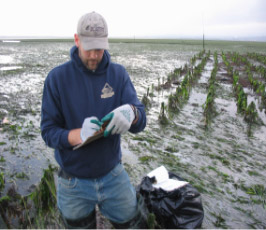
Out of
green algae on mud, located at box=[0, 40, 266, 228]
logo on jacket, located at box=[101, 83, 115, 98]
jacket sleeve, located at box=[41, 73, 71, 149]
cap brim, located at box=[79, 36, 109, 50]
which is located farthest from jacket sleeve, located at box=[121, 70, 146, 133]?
green algae on mud, located at box=[0, 40, 266, 228]

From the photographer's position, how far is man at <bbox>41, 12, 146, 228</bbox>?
1763mm

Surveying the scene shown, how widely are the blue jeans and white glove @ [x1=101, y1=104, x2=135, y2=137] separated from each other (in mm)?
481

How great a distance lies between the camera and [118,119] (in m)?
1.71

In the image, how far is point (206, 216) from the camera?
3.14 meters

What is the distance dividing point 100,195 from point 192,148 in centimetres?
345

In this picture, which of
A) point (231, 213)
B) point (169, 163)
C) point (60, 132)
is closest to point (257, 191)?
point (231, 213)

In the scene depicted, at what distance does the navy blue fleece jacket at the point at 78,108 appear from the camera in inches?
71.7

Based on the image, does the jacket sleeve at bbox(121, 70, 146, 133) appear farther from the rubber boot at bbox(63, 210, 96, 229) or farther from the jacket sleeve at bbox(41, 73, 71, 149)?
the rubber boot at bbox(63, 210, 96, 229)

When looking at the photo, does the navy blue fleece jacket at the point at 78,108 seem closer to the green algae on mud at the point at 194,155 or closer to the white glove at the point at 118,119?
the white glove at the point at 118,119

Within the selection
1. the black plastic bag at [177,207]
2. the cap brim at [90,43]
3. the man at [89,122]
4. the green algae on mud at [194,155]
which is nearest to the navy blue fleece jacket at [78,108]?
the man at [89,122]

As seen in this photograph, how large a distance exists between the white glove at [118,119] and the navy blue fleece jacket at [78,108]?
0.69 feet

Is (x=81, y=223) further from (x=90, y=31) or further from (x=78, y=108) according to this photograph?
(x=90, y=31)

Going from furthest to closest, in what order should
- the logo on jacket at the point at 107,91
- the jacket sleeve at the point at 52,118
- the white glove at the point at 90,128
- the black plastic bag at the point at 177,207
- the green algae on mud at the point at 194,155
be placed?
the green algae on mud at the point at 194,155
the black plastic bag at the point at 177,207
the logo on jacket at the point at 107,91
the jacket sleeve at the point at 52,118
the white glove at the point at 90,128

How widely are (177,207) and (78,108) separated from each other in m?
1.70
